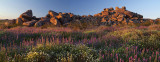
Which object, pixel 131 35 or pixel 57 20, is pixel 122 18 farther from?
pixel 131 35

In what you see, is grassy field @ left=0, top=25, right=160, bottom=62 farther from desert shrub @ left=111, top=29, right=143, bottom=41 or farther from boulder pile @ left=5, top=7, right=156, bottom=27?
boulder pile @ left=5, top=7, right=156, bottom=27

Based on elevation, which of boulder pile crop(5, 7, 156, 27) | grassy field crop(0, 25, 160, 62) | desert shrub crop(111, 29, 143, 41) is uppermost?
boulder pile crop(5, 7, 156, 27)

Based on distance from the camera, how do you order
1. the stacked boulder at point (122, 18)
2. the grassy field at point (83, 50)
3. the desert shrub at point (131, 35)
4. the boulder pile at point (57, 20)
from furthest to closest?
the stacked boulder at point (122, 18)
the boulder pile at point (57, 20)
the desert shrub at point (131, 35)
the grassy field at point (83, 50)

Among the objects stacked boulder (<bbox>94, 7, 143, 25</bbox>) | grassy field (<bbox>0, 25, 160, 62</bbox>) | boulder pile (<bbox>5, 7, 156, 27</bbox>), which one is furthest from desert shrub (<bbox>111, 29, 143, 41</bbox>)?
stacked boulder (<bbox>94, 7, 143, 25</bbox>)

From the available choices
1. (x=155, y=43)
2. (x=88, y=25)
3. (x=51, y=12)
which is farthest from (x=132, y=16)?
(x=155, y=43)

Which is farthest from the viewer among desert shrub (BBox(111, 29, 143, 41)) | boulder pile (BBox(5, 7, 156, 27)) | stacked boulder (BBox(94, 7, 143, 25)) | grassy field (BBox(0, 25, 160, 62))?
stacked boulder (BBox(94, 7, 143, 25))

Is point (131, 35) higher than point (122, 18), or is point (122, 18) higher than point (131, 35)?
point (122, 18)

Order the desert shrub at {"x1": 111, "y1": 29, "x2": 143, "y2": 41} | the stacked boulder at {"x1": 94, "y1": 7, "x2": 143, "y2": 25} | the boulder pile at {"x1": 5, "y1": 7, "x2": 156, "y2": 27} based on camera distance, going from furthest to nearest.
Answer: the stacked boulder at {"x1": 94, "y1": 7, "x2": 143, "y2": 25} → the boulder pile at {"x1": 5, "y1": 7, "x2": 156, "y2": 27} → the desert shrub at {"x1": 111, "y1": 29, "x2": 143, "y2": 41}

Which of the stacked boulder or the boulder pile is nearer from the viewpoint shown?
the boulder pile

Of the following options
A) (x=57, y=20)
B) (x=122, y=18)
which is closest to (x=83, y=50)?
(x=57, y=20)

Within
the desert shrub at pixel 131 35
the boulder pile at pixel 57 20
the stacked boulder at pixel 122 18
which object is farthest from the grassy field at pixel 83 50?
the stacked boulder at pixel 122 18

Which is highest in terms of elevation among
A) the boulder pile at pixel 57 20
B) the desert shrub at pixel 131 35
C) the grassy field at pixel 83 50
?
the boulder pile at pixel 57 20

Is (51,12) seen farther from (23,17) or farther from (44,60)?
(44,60)

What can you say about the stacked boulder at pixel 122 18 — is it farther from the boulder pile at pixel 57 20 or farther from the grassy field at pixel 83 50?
the grassy field at pixel 83 50
